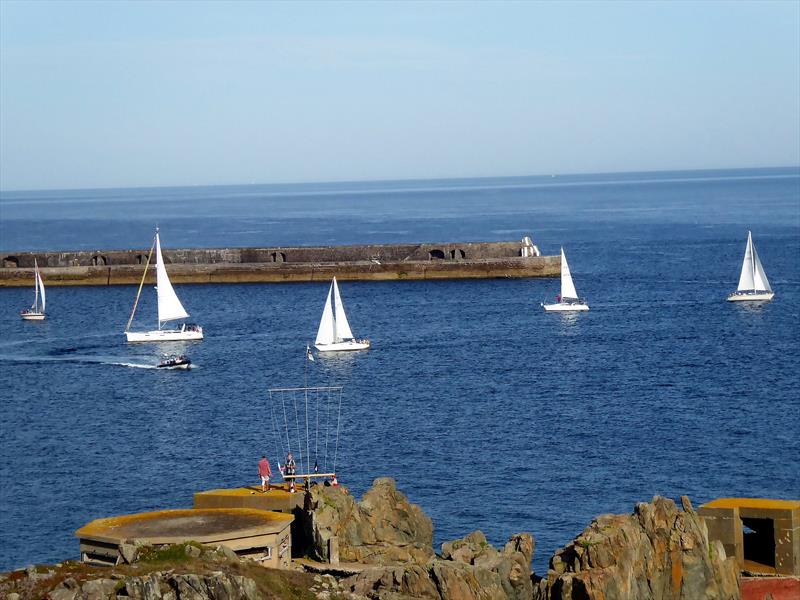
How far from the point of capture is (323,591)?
2553 centimetres

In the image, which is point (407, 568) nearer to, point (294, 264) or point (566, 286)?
point (566, 286)

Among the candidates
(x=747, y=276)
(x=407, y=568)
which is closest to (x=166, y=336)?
(x=747, y=276)

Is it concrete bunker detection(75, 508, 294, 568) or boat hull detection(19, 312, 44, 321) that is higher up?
boat hull detection(19, 312, 44, 321)

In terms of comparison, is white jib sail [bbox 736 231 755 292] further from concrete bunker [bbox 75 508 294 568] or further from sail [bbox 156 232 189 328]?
concrete bunker [bbox 75 508 294 568]

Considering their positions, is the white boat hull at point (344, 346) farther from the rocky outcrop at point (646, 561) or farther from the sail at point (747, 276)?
the rocky outcrop at point (646, 561)

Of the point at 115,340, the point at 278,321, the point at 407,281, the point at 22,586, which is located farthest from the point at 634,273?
the point at 22,586

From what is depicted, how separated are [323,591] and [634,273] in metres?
106

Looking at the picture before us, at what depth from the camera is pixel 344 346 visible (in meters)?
84.8

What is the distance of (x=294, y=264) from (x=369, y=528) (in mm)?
97358

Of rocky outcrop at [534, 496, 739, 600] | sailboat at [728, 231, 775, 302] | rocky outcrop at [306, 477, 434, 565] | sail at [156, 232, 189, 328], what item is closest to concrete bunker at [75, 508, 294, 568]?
rocky outcrop at [306, 477, 434, 565]

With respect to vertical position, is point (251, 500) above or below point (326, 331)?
below

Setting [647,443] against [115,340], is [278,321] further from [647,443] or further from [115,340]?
[647,443]

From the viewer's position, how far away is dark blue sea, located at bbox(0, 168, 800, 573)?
46281mm

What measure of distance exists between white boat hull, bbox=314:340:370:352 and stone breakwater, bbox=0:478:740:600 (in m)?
51.9
